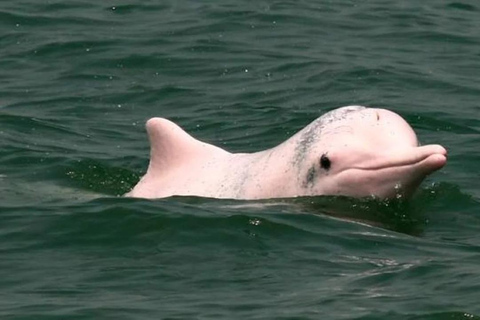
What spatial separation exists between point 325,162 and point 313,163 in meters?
0.16

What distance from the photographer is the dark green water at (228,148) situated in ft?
50.8

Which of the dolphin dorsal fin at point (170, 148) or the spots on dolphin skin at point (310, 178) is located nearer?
the spots on dolphin skin at point (310, 178)

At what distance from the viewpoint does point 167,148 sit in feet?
64.5

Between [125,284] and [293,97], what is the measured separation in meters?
10.7

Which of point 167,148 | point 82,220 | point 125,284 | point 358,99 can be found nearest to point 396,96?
point 358,99

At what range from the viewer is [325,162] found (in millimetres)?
18438

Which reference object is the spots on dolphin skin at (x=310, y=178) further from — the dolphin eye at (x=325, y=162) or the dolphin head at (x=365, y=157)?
the dolphin eye at (x=325, y=162)

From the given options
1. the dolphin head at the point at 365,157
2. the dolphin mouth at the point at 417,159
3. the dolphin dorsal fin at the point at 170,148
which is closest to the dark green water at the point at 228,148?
the dolphin head at the point at 365,157

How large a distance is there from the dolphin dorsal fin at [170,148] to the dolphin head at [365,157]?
160cm

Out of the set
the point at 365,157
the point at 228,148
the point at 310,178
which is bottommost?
the point at 228,148

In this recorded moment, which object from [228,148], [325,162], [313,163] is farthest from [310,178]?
[228,148]

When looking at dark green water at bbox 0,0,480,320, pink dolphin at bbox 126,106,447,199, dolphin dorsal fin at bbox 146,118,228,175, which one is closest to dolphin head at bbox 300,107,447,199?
pink dolphin at bbox 126,106,447,199

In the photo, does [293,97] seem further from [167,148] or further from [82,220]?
[82,220]

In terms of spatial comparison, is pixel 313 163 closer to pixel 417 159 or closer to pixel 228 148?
pixel 417 159
